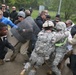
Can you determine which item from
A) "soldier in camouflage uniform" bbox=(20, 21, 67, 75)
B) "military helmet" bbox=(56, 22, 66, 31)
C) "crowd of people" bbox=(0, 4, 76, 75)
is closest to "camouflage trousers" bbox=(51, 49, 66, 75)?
"crowd of people" bbox=(0, 4, 76, 75)

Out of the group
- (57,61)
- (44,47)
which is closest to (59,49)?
(57,61)

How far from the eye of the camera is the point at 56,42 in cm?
631

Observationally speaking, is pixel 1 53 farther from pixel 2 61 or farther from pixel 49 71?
pixel 49 71

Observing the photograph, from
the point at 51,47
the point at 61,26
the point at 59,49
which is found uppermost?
the point at 61,26

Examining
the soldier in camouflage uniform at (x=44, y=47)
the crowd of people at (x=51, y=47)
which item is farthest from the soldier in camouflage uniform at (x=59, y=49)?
the soldier in camouflage uniform at (x=44, y=47)

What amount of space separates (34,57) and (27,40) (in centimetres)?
130

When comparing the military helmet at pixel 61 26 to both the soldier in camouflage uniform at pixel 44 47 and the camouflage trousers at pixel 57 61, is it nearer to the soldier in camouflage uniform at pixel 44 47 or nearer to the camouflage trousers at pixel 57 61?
the soldier in camouflage uniform at pixel 44 47

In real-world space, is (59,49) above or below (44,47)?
below

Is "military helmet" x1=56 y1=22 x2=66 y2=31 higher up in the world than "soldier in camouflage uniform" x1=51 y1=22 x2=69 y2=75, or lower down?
higher up

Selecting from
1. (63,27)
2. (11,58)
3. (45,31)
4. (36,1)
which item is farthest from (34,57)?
(36,1)

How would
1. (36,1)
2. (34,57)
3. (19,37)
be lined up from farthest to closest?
1. (36,1)
2. (19,37)
3. (34,57)

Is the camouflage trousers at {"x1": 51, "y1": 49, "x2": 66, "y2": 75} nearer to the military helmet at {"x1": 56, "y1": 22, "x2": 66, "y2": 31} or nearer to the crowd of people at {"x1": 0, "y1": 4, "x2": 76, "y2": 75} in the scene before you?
the crowd of people at {"x1": 0, "y1": 4, "x2": 76, "y2": 75}

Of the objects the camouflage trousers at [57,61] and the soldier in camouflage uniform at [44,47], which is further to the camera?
the camouflage trousers at [57,61]

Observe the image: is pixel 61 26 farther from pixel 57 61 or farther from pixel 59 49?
pixel 57 61
